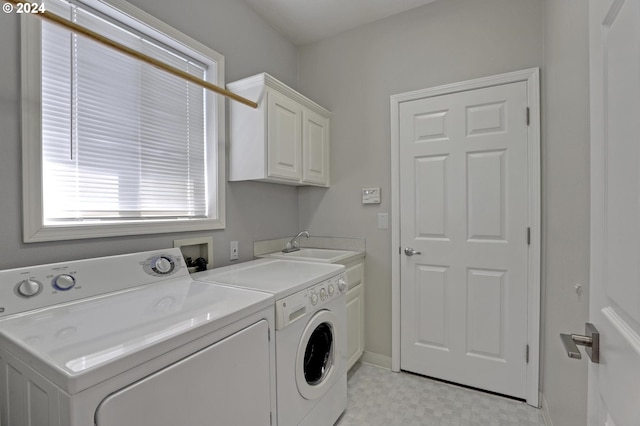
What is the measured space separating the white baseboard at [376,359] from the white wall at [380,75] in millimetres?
39

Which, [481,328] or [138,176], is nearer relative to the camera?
[138,176]

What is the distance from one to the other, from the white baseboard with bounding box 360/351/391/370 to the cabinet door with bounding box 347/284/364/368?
0.38ft

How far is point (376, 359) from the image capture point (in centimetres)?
251

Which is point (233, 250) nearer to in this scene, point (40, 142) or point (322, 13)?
point (40, 142)

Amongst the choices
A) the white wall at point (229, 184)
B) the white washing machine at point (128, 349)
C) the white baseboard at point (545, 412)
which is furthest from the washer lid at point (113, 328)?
the white baseboard at point (545, 412)

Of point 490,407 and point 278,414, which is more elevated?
point 278,414

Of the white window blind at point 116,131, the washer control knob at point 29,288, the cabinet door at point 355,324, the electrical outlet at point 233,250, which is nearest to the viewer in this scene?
the washer control knob at point 29,288

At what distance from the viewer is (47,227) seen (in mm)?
1243

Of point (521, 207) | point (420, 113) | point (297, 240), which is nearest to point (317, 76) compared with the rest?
point (420, 113)

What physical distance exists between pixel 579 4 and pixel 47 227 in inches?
94.6

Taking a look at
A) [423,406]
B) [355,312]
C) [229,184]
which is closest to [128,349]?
[229,184]

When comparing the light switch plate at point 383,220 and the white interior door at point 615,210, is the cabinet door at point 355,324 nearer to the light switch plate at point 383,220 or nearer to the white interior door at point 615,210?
the light switch plate at point 383,220

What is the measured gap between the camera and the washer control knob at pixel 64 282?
3.78 feet

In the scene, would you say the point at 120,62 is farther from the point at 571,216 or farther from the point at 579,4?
the point at 571,216
